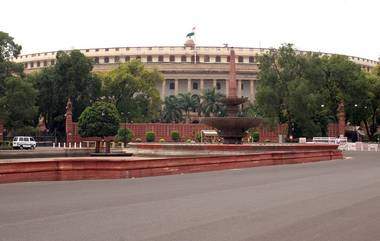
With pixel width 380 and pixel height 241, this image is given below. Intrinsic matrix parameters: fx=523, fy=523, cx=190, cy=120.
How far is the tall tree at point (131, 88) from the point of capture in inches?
2913

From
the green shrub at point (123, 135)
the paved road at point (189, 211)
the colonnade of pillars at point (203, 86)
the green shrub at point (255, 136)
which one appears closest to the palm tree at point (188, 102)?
the colonnade of pillars at point (203, 86)

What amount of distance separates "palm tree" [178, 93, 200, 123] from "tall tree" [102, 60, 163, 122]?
17.1m

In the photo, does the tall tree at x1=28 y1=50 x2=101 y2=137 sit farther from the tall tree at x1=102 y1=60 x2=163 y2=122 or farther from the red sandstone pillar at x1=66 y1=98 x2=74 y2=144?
the red sandstone pillar at x1=66 y1=98 x2=74 y2=144

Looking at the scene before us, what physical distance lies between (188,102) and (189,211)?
3339 inches

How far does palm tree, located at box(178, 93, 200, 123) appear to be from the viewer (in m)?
94.5

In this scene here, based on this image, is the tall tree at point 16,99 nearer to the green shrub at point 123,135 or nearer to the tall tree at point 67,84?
the green shrub at point 123,135

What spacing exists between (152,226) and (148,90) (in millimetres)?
67352

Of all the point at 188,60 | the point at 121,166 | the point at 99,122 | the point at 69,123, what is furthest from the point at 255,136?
the point at 121,166

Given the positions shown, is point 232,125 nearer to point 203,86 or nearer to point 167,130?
point 167,130

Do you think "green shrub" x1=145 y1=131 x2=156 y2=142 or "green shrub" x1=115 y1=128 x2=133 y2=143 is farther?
"green shrub" x1=145 y1=131 x2=156 y2=142

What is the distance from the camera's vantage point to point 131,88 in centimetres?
7406

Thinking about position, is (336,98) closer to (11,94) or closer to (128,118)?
(128,118)

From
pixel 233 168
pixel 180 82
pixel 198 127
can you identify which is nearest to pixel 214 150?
pixel 233 168

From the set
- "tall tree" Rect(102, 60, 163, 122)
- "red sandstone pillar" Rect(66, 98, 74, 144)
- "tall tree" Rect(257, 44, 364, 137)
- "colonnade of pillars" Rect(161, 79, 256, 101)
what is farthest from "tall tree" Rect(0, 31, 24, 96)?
"colonnade of pillars" Rect(161, 79, 256, 101)
